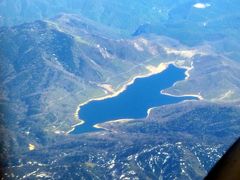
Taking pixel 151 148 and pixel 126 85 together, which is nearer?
pixel 151 148

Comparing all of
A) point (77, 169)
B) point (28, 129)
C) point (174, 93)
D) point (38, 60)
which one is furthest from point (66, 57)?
point (77, 169)

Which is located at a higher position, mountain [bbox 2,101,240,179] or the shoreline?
→ the shoreline

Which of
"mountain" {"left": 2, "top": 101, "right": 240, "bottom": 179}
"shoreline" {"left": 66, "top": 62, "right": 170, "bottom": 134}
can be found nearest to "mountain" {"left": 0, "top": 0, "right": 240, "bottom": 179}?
"mountain" {"left": 2, "top": 101, "right": 240, "bottom": 179}

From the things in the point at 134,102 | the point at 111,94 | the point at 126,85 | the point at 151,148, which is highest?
the point at 126,85

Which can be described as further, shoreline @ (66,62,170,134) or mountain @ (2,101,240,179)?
shoreline @ (66,62,170,134)

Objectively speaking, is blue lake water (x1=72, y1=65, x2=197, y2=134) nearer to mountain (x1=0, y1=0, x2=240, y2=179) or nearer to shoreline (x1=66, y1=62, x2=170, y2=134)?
shoreline (x1=66, y1=62, x2=170, y2=134)

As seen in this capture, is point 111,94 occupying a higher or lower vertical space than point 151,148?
higher

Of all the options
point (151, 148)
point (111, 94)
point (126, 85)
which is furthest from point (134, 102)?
point (151, 148)

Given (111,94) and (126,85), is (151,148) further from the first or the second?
(126,85)
